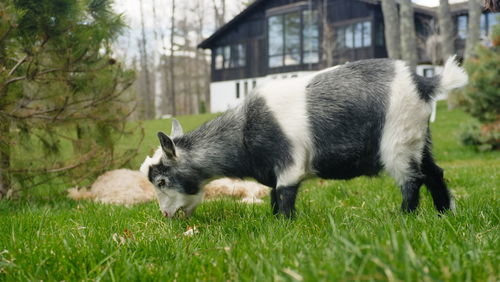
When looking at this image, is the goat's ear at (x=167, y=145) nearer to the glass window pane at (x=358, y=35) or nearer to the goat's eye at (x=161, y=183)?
the goat's eye at (x=161, y=183)

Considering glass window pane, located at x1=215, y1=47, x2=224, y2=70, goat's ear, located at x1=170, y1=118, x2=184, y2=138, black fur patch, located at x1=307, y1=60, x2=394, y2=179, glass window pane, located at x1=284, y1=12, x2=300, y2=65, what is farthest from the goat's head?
glass window pane, located at x1=215, y1=47, x2=224, y2=70

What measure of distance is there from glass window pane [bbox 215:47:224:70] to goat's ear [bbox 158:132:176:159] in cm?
3530

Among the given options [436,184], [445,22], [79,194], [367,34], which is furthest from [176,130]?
[367,34]

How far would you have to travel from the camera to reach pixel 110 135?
7.52 meters

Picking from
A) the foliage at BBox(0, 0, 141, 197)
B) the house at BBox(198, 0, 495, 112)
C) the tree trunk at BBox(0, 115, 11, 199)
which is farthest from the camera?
the house at BBox(198, 0, 495, 112)

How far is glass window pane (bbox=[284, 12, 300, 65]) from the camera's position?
33.8 m

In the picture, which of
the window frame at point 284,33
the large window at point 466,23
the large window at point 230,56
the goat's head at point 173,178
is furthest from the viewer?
the large window at point 230,56

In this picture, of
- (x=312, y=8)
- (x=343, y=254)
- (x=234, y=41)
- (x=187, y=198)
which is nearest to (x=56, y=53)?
(x=187, y=198)

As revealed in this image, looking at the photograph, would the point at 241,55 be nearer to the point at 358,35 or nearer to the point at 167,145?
the point at 358,35

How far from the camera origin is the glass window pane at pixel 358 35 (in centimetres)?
3250

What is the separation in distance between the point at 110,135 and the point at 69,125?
0.91 meters

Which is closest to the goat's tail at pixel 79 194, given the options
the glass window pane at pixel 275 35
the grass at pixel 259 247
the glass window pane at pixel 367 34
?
the grass at pixel 259 247

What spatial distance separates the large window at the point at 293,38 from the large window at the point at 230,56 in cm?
340

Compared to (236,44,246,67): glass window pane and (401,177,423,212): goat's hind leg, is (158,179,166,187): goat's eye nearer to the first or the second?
(401,177,423,212): goat's hind leg
